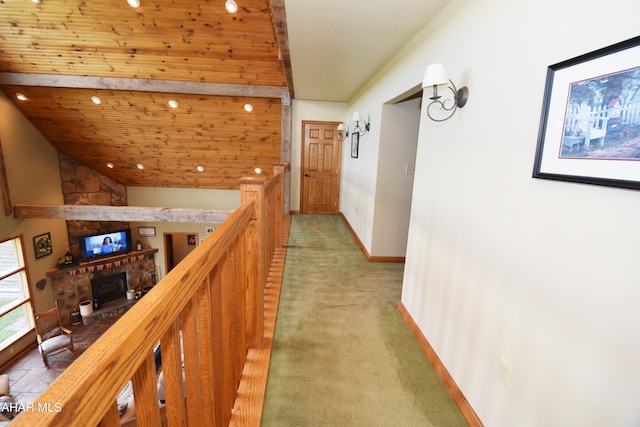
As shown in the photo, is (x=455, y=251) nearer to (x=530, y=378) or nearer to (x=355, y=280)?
(x=530, y=378)

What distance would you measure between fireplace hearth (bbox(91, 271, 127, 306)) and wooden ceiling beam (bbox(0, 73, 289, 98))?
4.66 meters

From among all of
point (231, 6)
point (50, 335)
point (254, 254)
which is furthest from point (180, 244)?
point (254, 254)

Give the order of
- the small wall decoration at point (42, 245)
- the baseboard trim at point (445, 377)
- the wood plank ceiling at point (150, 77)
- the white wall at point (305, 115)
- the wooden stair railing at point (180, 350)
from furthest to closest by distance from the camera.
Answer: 1. the small wall decoration at point (42, 245)
2. the white wall at point (305, 115)
3. the wood plank ceiling at point (150, 77)
4. the baseboard trim at point (445, 377)
5. the wooden stair railing at point (180, 350)

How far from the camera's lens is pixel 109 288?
298 inches

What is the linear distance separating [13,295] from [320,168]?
6242 millimetres

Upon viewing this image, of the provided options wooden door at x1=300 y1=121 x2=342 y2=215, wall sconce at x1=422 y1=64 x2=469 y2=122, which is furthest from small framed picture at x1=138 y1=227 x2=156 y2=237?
wall sconce at x1=422 y1=64 x2=469 y2=122

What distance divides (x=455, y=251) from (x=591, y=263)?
767 mm

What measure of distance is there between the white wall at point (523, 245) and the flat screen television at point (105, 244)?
8.18 m

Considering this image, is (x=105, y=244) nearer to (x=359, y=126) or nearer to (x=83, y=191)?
(x=83, y=191)

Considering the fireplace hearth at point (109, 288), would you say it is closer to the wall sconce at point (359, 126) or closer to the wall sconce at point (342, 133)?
the wall sconce at point (342, 133)

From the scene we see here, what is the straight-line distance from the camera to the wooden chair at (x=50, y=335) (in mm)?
5340

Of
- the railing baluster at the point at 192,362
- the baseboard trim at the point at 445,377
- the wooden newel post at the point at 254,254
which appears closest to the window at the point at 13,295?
the wooden newel post at the point at 254,254

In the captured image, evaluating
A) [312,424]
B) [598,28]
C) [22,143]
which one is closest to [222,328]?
[312,424]

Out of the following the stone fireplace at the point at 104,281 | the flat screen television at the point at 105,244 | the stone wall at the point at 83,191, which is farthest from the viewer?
the flat screen television at the point at 105,244
